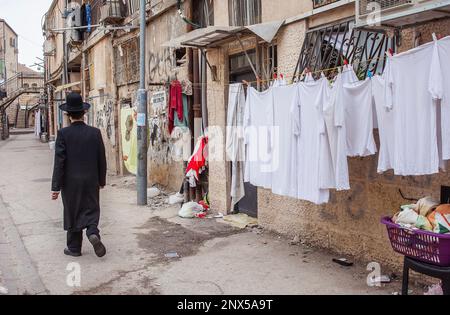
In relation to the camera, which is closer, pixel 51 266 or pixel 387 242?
pixel 387 242

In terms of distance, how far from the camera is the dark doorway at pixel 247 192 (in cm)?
795

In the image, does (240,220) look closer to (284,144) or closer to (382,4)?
(284,144)

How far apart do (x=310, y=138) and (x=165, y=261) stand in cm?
234

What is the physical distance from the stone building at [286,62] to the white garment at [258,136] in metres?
0.41

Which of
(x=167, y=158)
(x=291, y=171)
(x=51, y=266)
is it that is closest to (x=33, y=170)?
(x=167, y=158)

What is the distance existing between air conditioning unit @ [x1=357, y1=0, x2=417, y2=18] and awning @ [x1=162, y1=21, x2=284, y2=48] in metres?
2.04

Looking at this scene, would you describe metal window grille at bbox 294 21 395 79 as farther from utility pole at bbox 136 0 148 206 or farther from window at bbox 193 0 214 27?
utility pole at bbox 136 0 148 206

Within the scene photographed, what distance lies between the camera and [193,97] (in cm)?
932

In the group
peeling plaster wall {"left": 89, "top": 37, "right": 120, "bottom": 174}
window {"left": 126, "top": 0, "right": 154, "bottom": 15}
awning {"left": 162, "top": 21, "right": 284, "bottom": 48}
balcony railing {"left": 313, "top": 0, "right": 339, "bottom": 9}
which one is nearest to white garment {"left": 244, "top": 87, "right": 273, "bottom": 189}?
awning {"left": 162, "top": 21, "right": 284, "bottom": 48}

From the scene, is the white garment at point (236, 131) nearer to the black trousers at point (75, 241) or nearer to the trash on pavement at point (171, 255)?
the trash on pavement at point (171, 255)

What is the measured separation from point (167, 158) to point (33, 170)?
7.65 meters

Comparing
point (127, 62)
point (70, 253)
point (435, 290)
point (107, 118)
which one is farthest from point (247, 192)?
point (107, 118)

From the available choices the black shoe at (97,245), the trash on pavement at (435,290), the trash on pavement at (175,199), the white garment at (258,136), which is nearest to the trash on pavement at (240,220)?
the white garment at (258,136)
